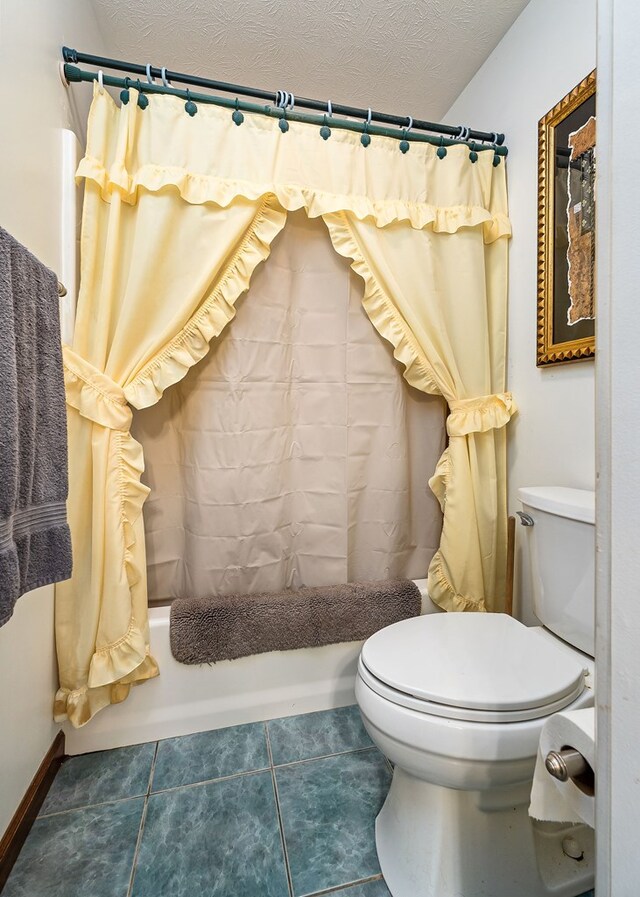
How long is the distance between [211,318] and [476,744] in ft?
4.22

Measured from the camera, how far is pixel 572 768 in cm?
37

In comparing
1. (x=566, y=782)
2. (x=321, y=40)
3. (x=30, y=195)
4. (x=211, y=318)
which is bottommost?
(x=566, y=782)

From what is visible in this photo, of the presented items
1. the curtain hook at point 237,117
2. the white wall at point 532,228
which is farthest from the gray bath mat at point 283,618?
the curtain hook at point 237,117

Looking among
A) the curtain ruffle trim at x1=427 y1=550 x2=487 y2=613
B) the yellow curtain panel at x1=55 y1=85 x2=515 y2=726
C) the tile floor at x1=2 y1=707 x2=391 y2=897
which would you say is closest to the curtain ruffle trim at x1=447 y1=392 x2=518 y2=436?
the yellow curtain panel at x1=55 y1=85 x2=515 y2=726

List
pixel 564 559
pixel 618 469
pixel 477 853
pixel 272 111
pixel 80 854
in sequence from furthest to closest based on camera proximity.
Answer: pixel 272 111
pixel 564 559
pixel 80 854
pixel 477 853
pixel 618 469

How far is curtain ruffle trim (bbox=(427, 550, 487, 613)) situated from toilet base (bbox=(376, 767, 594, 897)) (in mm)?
650

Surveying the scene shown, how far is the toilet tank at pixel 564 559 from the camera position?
1.03 metres

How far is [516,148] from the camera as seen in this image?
4.89 feet

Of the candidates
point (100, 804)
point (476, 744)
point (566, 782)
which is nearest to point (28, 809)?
point (100, 804)

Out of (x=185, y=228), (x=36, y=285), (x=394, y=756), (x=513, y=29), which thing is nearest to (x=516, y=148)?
(x=513, y=29)

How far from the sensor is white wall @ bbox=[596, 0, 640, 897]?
Result: 12.4 inches

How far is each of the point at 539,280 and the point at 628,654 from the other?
53.3 inches

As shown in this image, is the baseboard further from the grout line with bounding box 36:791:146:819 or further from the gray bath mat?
the gray bath mat

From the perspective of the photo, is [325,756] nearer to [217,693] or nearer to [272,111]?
[217,693]
